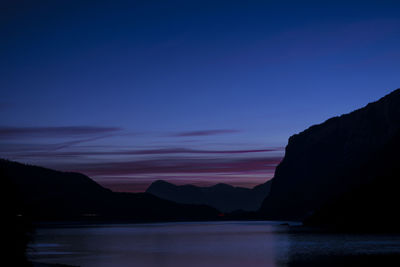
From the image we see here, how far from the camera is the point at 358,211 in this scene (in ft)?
653

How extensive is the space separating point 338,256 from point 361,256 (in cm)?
370

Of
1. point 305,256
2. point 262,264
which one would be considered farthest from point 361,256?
point 262,264

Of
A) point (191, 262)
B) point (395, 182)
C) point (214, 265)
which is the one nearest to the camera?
point (214, 265)

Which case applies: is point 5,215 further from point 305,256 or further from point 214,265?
point 305,256

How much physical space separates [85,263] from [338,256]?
125 ft

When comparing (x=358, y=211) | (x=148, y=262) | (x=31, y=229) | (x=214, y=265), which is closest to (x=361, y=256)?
(x=214, y=265)

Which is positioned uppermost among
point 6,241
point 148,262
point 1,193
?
point 1,193

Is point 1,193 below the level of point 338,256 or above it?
above

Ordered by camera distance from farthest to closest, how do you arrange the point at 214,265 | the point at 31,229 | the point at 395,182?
the point at 395,182 < the point at 214,265 < the point at 31,229

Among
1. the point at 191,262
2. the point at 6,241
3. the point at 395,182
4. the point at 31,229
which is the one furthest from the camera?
the point at 395,182

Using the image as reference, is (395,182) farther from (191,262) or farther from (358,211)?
(191,262)

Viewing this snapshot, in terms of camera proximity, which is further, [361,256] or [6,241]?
[361,256]

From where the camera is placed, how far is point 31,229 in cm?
5878

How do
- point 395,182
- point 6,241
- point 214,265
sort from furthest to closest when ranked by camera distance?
point 395,182
point 214,265
point 6,241
